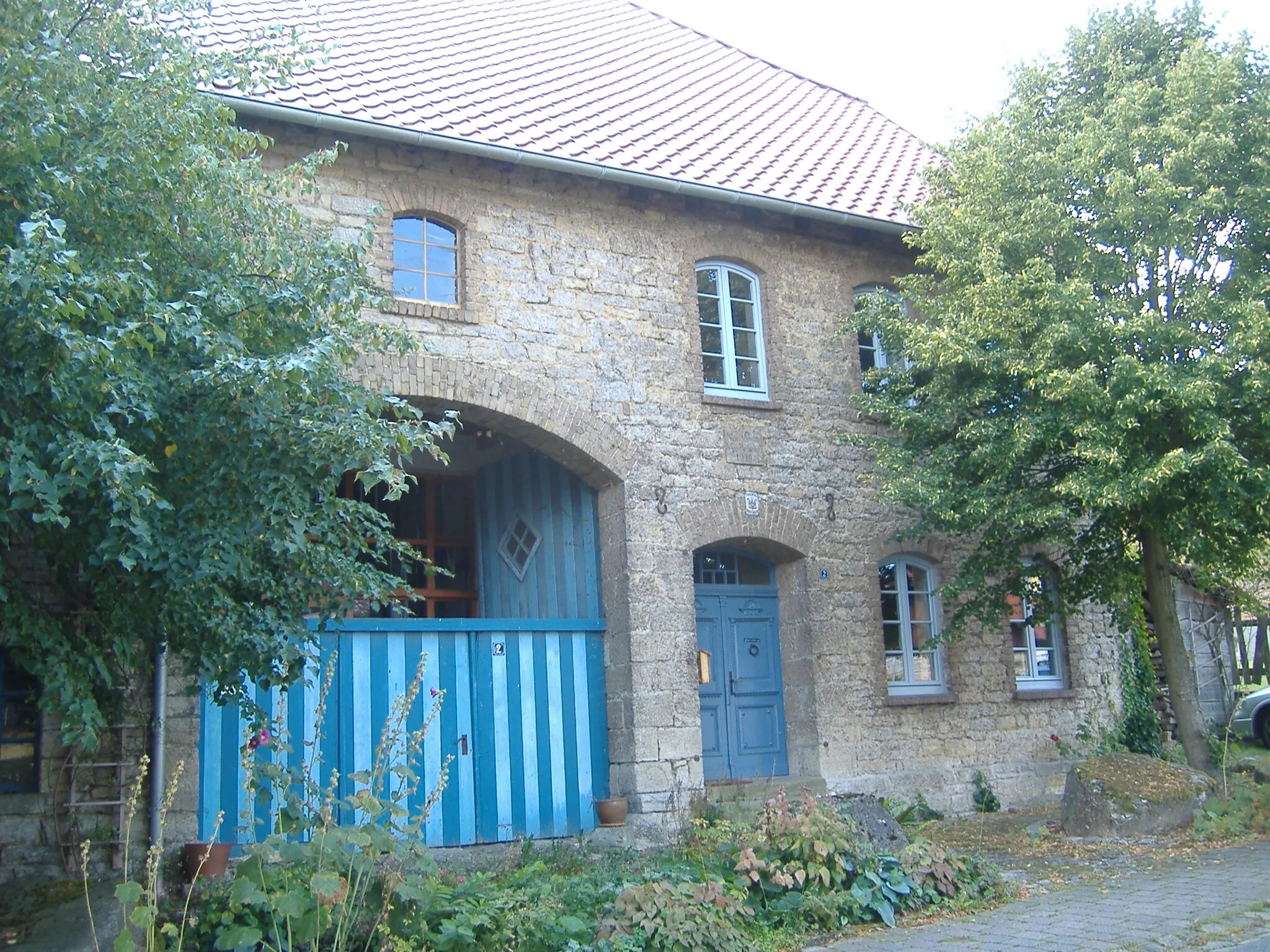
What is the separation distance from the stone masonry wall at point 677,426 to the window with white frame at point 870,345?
136 millimetres

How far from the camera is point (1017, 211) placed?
10.7 metres

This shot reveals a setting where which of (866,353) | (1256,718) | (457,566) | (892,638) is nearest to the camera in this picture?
(892,638)

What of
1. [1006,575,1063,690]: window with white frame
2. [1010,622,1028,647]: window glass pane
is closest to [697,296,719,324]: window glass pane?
[1006,575,1063,690]: window with white frame

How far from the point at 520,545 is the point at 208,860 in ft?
16.1

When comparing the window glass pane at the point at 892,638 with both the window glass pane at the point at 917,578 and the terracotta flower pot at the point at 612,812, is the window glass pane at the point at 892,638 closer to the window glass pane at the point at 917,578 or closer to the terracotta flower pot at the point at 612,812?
the window glass pane at the point at 917,578

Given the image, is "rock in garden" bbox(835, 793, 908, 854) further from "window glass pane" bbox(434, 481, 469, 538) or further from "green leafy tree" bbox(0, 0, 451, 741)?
"window glass pane" bbox(434, 481, 469, 538)

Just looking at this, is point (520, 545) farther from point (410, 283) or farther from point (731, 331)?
point (410, 283)

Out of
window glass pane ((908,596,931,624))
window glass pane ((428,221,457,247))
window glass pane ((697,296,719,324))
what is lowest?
window glass pane ((908,596,931,624))

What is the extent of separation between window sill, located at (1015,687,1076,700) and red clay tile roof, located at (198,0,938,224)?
518 centimetres

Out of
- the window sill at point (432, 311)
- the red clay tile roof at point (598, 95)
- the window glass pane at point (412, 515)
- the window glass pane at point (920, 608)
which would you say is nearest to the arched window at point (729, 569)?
the window glass pane at point (920, 608)

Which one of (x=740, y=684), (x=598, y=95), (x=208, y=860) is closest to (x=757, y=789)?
(x=740, y=684)

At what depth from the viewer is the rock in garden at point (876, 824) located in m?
8.10

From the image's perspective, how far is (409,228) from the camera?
10195 mm

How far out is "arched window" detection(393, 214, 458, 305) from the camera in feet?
32.9
